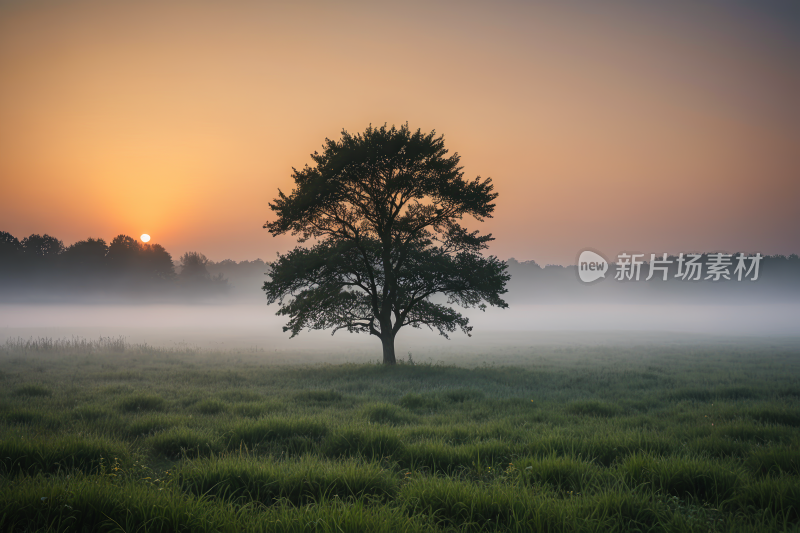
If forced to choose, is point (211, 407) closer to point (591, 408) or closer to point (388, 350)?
point (591, 408)

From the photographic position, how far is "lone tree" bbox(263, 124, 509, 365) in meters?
19.5

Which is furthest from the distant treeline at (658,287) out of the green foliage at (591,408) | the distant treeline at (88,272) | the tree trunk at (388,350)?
the green foliage at (591,408)

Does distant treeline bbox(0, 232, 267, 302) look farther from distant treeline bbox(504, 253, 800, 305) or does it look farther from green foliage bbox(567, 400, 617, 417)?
distant treeline bbox(504, 253, 800, 305)

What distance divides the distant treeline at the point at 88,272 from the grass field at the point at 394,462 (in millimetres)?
81742

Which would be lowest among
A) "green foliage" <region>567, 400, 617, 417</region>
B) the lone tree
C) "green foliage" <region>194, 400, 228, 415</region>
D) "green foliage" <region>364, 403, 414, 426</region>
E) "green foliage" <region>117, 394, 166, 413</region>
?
"green foliage" <region>117, 394, 166, 413</region>

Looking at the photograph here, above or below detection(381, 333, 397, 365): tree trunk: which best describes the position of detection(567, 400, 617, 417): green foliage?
above

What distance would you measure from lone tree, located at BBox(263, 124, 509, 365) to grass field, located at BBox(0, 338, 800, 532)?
790cm

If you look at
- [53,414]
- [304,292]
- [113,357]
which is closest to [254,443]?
[53,414]

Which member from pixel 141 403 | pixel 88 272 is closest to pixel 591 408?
pixel 141 403

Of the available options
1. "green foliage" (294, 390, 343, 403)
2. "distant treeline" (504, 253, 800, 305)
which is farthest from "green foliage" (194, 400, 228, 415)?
"distant treeline" (504, 253, 800, 305)

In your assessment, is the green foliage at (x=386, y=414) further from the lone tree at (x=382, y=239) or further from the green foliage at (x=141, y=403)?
the lone tree at (x=382, y=239)

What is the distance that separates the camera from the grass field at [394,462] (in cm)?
353

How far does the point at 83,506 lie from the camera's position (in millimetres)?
3480

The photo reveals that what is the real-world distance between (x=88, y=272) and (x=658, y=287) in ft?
614
